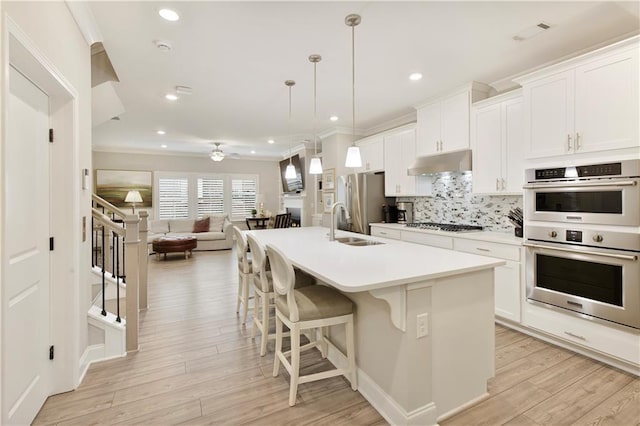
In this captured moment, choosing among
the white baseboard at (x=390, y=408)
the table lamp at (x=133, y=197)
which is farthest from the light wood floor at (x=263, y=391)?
the table lamp at (x=133, y=197)

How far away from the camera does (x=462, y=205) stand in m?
4.34

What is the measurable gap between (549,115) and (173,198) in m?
8.59

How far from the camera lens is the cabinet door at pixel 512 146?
326 cm

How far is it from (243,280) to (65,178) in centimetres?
186

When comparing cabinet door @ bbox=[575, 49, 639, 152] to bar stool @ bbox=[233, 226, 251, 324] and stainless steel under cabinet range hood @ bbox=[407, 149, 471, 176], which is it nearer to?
stainless steel under cabinet range hood @ bbox=[407, 149, 471, 176]

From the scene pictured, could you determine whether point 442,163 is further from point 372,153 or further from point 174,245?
point 174,245

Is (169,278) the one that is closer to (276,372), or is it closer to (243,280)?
(243,280)

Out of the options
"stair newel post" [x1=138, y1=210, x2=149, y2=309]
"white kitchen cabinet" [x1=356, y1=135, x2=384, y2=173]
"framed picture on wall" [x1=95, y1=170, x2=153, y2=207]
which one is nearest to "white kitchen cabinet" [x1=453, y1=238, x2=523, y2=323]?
"white kitchen cabinet" [x1=356, y1=135, x2=384, y2=173]

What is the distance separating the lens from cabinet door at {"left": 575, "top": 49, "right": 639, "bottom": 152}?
7.55 feet

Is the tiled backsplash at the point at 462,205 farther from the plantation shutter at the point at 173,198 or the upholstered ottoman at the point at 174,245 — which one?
the plantation shutter at the point at 173,198

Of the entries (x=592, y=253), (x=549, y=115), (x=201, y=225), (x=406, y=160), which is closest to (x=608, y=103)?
(x=549, y=115)

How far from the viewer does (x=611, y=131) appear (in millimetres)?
2410

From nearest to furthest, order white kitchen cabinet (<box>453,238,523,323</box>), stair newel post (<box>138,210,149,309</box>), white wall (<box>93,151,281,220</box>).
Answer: white kitchen cabinet (<box>453,238,523,323</box>) → stair newel post (<box>138,210,149,309</box>) → white wall (<box>93,151,281,220</box>)

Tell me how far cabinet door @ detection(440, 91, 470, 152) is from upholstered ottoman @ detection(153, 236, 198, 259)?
5649 mm
